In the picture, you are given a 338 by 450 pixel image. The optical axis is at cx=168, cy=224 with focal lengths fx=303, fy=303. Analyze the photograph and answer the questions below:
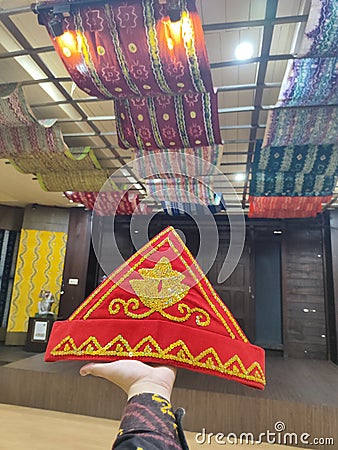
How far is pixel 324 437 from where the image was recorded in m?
2.13

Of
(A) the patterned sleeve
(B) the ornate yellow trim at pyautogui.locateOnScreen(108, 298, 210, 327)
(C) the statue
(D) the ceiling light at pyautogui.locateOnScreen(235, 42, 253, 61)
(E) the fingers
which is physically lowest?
(C) the statue

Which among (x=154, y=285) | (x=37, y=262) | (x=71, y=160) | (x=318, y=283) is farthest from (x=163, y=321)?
(x=37, y=262)

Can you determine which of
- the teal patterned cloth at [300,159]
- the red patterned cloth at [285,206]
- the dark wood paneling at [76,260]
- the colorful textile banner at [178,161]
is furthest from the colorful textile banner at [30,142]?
the dark wood paneling at [76,260]

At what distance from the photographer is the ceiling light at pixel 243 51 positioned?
191cm

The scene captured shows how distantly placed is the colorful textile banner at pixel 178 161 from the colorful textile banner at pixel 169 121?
19cm

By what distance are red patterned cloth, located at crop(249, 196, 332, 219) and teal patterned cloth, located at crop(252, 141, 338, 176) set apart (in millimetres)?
647

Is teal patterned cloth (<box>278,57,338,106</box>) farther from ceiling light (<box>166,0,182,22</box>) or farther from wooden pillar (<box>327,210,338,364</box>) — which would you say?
wooden pillar (<box>327,210,338,364</box>)

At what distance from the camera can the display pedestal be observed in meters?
5.17

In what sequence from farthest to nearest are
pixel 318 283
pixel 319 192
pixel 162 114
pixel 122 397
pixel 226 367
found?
pixel 318 283 → pixel 319 192 → pixel 122 397 → pixel 162 114 → pixel 226 367

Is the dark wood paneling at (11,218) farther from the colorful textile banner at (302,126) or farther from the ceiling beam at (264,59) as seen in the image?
the colorful textile banner at (302,126)

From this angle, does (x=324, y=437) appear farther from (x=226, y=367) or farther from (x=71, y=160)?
(x=71, y=160)

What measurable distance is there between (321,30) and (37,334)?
5586mm

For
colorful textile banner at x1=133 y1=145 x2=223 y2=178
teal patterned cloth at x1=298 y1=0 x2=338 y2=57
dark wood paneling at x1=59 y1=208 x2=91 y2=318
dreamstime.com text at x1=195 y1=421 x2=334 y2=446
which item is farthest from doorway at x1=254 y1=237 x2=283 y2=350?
teal patterned cloth at x1=298 y1=0 x2=338 y2=57

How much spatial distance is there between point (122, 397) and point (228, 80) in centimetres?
257
